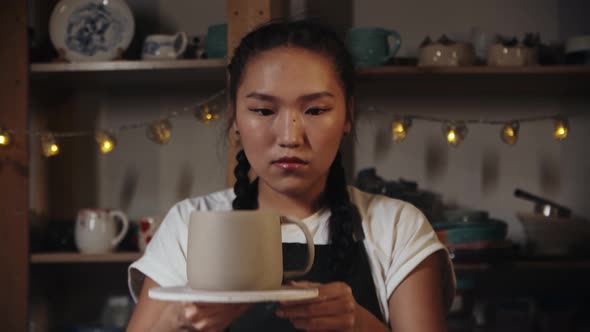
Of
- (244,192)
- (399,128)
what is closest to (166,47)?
(399,128)

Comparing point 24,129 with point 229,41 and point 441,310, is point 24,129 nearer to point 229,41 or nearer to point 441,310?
point 229,41

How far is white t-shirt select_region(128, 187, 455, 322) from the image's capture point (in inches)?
46.6

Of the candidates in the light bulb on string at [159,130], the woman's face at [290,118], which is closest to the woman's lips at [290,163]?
the woman's face at [290,118]

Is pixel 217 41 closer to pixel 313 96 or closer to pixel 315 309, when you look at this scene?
pixel 313 96

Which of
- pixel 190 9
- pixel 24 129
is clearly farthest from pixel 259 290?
pixel 190 9

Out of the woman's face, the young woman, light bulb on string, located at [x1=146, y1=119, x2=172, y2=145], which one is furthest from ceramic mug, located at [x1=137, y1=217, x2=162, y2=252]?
the woman's face

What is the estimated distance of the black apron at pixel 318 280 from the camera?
3.94ft

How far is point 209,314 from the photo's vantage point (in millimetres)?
888

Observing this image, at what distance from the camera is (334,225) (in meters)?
1.23

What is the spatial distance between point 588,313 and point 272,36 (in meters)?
1.39

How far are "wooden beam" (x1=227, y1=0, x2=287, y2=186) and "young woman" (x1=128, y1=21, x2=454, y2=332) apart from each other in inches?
19.5

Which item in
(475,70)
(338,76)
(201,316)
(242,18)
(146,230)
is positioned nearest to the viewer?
(201,316)

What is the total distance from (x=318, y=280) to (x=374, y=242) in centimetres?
12

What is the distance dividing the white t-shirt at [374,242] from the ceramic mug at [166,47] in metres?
0.81
